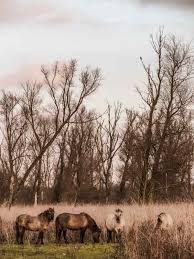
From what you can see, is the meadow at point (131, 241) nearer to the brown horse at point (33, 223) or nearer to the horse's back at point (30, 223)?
the brown horse at point (33, 223)

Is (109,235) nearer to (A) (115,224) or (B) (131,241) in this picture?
(A) (115,224)

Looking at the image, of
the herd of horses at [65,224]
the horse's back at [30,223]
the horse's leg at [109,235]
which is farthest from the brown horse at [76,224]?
the horse's back at [30,223]

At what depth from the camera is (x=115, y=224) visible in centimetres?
1653

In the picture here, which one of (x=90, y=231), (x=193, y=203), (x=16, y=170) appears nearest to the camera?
(x=193, y=203)

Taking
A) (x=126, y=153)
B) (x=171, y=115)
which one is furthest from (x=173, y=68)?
(x=126, y=153)

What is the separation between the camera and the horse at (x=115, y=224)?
53.8ft

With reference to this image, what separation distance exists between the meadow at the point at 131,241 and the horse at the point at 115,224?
0.22 metres

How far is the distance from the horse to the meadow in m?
0.22

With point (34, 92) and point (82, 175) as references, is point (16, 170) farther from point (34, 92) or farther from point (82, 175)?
point (34, 92)

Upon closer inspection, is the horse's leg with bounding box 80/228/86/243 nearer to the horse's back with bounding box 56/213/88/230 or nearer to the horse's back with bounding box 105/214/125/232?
the horse's back with bounding box 56/213/88/230

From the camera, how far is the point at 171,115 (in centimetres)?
2966

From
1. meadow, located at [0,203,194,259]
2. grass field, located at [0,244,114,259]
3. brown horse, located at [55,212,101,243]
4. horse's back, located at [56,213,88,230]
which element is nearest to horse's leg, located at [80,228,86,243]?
brown horse, located at [55,212,101,243]

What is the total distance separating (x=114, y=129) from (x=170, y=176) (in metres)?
15.2

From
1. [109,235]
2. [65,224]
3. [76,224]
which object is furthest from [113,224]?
[65,224]
